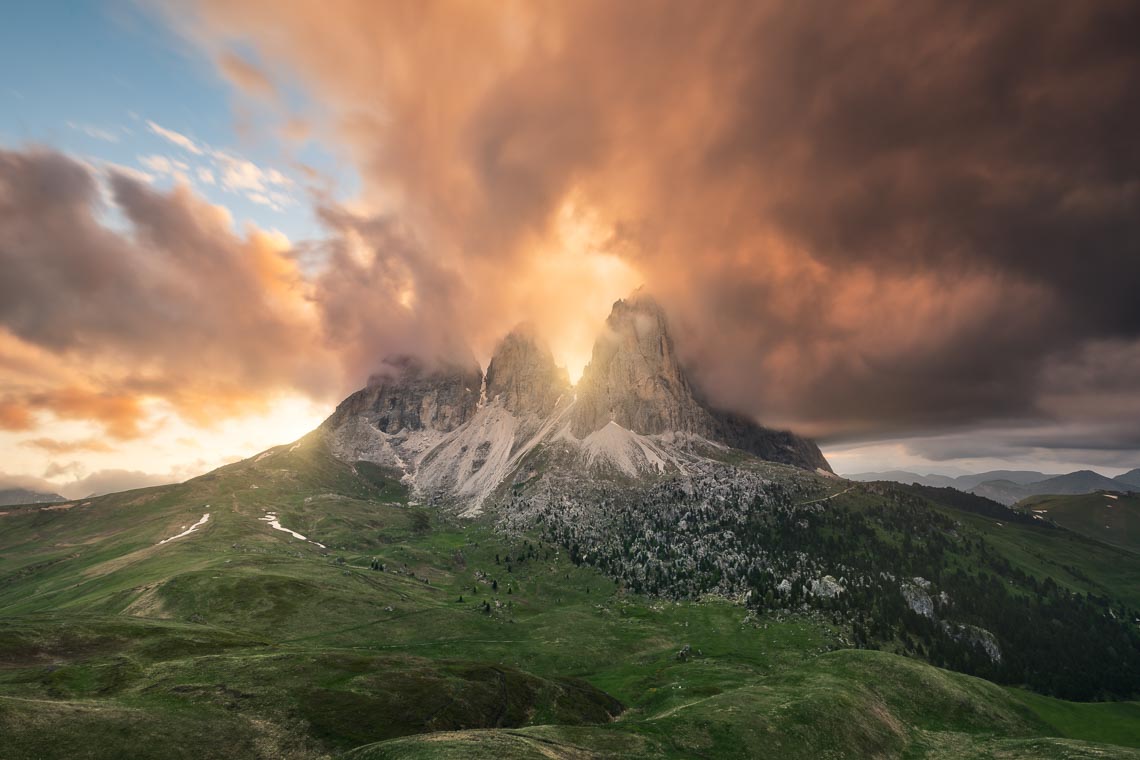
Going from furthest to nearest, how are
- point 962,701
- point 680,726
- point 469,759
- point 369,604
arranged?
point 369,604 → point 962,701 → point 680,726 → point 469,759

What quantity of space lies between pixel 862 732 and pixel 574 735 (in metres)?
53.1

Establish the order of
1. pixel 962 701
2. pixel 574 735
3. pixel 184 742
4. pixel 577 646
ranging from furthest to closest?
pixel 577 646 < pixel 962 701 < pixel 574 735 < pixel 184 742

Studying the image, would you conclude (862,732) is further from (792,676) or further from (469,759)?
(469,759)

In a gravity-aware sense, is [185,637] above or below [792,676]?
above

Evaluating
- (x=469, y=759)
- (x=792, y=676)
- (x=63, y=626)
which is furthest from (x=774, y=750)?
(x=63, y=626)

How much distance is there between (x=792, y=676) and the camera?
116 metres

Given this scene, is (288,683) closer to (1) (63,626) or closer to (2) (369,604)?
(1) (63,626)

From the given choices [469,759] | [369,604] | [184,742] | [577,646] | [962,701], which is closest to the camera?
[469,759]

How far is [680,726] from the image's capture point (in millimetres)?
81812

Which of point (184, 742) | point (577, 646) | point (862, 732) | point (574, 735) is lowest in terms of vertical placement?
point (577, 646)

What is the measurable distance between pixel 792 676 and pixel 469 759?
88448 mm

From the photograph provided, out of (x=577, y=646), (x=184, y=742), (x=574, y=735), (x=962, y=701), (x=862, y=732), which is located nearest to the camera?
(x=184, y=742)

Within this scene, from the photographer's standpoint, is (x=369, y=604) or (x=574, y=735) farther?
(x=369, y=604)

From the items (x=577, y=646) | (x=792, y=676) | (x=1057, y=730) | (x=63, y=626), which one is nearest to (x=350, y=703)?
(x=63, y=626)
